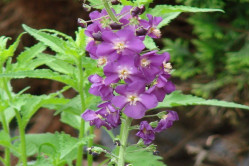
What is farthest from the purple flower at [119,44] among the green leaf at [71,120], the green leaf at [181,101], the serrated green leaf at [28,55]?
the green leaf at [71,120]

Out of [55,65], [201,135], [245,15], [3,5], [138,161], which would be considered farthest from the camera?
[3,5]

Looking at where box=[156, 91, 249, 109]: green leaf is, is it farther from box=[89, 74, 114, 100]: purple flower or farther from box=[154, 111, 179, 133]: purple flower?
box=[89, 74, 114, 100]: purple flower

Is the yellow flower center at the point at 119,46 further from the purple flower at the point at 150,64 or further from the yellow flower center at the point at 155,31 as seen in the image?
the yellow flower center at the point at 155,31

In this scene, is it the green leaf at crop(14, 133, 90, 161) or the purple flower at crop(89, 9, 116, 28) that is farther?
the green leaf at crop(14, 133, 90, 161)

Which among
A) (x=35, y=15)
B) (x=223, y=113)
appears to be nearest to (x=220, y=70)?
(x=223, y=113)

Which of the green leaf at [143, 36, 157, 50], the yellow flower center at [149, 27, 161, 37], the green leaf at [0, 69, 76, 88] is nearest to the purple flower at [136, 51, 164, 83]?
the yellow flower center at [149, 27, 161, 37]

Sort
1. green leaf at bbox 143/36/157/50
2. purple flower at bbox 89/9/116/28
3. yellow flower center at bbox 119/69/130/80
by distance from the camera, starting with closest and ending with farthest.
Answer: yellow flower center at bbox 119/69/130/80 < purple flower at bbox 89/9/116/28 < green leaf at bbox 143/36/157/50

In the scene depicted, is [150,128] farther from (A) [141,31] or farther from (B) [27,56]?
(B) [27,56]

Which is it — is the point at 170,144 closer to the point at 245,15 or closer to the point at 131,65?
the point at 245,15

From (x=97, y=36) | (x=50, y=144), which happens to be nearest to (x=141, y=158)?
(x=50, y=144)
